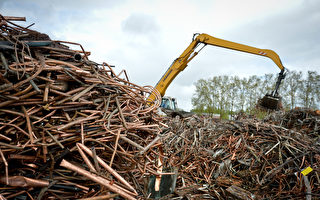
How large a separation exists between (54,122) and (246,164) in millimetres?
3664

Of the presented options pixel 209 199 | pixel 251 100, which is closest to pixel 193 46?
pixel 209 199

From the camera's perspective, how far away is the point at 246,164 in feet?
12.6

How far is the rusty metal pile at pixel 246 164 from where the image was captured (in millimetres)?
3213

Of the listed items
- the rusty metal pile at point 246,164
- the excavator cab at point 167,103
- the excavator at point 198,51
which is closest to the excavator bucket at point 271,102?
the excavator at point 198,51

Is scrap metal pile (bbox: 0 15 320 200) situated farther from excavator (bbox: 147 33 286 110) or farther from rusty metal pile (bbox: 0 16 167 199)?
excavator (bbox: 147 33 286 110)

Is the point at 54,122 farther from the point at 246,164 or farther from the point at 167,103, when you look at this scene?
the point at 167,103

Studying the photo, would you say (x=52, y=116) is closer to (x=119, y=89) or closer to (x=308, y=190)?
(x=119, y=89)

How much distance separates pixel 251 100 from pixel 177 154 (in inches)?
678

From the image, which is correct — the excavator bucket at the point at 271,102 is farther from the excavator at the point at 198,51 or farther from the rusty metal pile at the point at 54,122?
the rusty metal pile at the point at 54,122

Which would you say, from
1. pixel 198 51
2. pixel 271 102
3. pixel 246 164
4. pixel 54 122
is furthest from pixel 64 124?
pixel 271 102

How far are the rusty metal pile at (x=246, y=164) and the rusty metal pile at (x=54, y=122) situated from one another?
82.9 inches

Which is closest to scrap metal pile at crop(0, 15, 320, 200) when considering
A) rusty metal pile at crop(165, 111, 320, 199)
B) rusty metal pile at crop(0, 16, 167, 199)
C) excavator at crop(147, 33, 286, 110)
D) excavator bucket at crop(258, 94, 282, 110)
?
rusty metal pile at crop(0, 16, 167, 199)

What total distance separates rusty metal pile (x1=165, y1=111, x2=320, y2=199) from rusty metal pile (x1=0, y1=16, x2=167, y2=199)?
2105 millimetres

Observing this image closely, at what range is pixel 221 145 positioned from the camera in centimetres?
438
